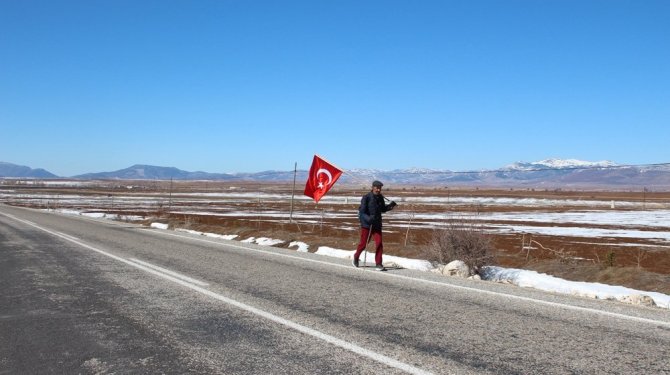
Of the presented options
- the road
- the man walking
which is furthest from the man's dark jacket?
the road

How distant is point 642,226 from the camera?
123 ft

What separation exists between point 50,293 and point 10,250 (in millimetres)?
→ 7844

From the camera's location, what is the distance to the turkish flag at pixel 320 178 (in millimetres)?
18594

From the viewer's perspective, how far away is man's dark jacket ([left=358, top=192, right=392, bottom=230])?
11867mm

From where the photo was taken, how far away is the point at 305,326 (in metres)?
6.18

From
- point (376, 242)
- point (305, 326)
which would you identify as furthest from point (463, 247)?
point (305, 326)

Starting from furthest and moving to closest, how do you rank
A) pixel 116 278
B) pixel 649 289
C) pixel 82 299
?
pixel 649 289 → pixel 116 278 → pixel 82 299

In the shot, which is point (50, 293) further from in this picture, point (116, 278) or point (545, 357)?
point (545, 357)

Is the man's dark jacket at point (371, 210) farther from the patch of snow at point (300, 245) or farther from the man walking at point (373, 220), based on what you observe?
the patch of snow at point (300, 245)

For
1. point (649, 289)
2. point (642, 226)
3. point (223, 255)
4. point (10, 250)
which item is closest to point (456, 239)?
point (649, 289)

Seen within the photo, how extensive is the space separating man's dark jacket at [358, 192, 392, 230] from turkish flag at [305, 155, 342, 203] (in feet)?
21.1

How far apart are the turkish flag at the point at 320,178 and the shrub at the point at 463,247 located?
5.60 meters

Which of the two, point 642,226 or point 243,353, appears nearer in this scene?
point 243,353

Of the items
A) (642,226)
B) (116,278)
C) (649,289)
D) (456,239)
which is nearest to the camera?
(116,278)
